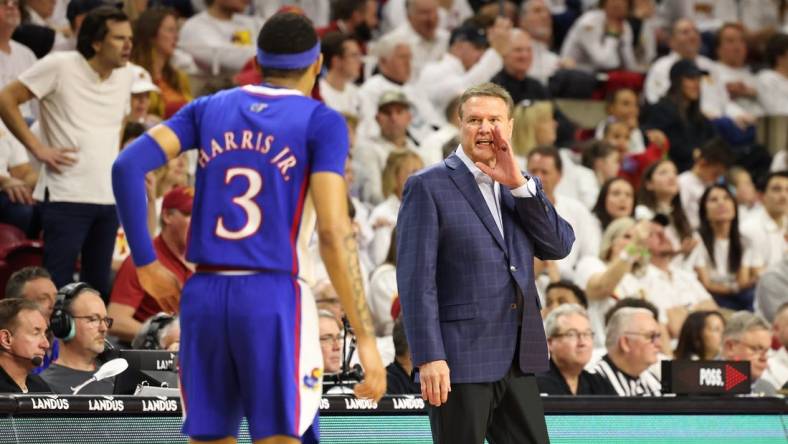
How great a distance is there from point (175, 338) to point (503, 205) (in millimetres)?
2623

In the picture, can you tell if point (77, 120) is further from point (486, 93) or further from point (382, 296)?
point (486, 93)

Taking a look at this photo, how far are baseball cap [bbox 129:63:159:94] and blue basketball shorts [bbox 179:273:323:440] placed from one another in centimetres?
549

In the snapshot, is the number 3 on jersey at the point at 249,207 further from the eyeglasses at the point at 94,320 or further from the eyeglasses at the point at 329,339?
the eyeglasses at the point at 329,339

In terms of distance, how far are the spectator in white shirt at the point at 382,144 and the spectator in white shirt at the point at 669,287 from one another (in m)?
2.11

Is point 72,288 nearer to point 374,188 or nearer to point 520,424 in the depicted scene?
point 520,424

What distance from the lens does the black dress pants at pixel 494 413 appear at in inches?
198

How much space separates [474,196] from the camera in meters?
5.22

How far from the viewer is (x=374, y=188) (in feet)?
37.8

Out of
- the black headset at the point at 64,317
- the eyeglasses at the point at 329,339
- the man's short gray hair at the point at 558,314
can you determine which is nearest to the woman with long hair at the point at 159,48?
the eyeglasses at the point at 329,339

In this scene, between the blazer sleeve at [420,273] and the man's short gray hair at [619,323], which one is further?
the man's short gray hair at [619,323]

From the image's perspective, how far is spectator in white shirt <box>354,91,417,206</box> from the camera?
11.5 metres

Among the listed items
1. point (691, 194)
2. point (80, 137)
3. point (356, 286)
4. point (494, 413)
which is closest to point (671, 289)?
point (691, 194)

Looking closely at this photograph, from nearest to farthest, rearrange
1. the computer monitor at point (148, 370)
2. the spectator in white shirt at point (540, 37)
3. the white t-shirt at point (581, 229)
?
the computer monitor at point (148, 370), the white t-shirt at point (581, 229), the spectator in white shirt at point (540, 37)

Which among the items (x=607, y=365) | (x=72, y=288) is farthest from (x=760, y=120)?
(x=72, y=288)
